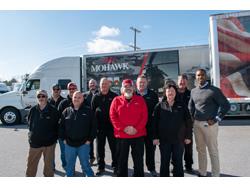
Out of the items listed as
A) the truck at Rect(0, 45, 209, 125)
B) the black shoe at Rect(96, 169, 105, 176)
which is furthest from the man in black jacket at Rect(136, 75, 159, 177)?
the truck at Rect(0, 45, 209, 125)

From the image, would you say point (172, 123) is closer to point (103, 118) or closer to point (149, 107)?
point (149, 107)

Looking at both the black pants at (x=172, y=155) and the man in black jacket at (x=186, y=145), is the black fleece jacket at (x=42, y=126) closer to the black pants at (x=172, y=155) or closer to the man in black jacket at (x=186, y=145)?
the black pants at (x=172, y=155)

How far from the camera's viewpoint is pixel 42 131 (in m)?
4.28

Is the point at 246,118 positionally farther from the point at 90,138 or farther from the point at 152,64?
the point at 90,138

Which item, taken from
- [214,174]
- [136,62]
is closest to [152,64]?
[136,62]

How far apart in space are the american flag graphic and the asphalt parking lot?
1554 mm

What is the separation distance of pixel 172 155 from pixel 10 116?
9838mm

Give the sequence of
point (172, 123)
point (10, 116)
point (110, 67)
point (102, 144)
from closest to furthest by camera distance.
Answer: point (172, 123)
point (102, 144)
point (10, 116)
point (110, 67)

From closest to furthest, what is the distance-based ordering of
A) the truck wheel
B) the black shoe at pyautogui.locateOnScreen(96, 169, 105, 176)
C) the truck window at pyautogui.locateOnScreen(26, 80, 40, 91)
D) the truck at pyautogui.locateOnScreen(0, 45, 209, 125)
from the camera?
1. the black shoe at pyautogui.locateOnScreen(96, 169, 105, 176)
2. the truck at pyautogui.locateOnScreen(0, 45, 209, 125)
3. the truck wheel
4. the truck window at pyautogui.locateOnScreen(26, 80, 40, 91)

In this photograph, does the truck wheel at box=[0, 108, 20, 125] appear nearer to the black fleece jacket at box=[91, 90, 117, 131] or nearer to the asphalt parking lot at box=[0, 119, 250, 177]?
the asphalt parking lot at box=[0, 119, 250, 177]

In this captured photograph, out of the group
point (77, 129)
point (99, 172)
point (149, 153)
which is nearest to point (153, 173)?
point (149, 153)

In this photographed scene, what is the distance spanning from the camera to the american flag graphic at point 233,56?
9500mm

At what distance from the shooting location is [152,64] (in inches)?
464

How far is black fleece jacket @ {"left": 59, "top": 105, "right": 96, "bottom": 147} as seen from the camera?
14.1 ft
